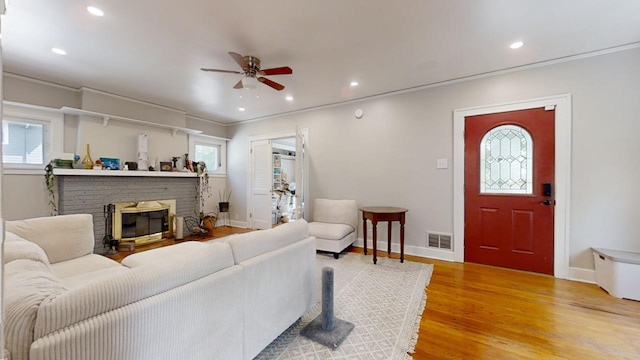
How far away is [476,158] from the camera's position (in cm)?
346

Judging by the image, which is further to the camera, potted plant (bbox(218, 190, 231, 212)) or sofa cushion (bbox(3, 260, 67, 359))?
potted plant (bbox(218, 190, 231, 212))

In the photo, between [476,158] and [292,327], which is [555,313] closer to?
[476,158]

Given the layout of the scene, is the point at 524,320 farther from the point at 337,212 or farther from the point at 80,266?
the point at 80,266

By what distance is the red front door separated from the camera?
309 cm

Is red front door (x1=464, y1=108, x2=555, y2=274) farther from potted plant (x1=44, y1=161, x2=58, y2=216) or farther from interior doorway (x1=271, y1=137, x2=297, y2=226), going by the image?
potted plant (x1=44, y1=161, x2=58, y2=216)

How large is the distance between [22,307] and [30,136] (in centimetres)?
441

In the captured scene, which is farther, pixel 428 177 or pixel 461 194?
pixel 428 177

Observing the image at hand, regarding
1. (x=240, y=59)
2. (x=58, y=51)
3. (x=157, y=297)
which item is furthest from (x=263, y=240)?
(x=58, y=51)

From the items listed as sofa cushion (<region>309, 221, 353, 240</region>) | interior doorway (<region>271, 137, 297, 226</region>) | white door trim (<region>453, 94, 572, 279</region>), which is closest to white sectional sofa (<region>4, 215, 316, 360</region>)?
sofa cushion (<region>309, 221, 353, 240</region>)

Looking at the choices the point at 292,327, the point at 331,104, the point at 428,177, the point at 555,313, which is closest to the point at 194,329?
the point at 292,327

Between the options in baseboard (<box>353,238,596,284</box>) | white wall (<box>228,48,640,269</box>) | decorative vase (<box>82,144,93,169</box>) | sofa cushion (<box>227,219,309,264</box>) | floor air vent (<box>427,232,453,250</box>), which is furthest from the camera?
decorative vase (<box>82,144,93,169</box>)

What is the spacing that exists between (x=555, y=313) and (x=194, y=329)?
286 cm

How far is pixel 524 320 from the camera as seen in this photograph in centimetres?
216

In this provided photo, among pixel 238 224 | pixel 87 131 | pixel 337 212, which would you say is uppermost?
pixel 87 131
